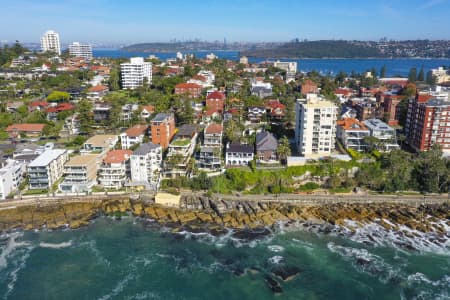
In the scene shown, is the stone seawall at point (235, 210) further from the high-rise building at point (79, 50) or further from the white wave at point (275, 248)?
the high-rise building at point (79, 50)

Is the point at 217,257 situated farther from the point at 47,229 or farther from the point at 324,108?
the point at 324,108

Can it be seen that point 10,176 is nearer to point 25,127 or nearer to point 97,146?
point 97,146

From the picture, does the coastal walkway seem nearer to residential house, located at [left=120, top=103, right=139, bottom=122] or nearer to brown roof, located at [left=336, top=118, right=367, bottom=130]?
brown roof, located at [left=336, top=118, right=367, bottom=130]

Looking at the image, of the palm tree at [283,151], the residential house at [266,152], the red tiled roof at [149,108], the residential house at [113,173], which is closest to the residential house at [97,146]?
the residential house at [113,173]

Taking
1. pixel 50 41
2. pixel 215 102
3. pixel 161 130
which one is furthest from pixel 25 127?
pixel 50 41

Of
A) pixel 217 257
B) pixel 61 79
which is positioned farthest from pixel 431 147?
pixel 61 79

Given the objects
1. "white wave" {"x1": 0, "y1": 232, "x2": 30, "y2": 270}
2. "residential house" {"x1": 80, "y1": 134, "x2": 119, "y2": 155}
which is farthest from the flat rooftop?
"white wave" {"x1": 0, "y1": 232, "x2": 30, "y2": 270}
